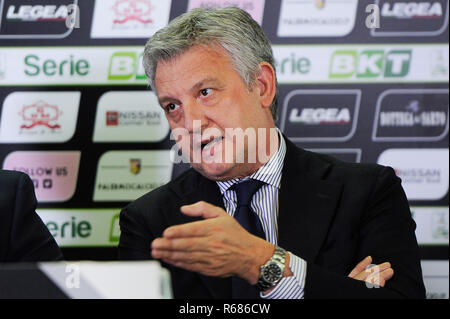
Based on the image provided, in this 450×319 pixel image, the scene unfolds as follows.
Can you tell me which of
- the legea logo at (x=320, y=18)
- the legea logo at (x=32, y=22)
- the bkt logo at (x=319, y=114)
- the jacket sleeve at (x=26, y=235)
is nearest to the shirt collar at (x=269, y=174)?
the jacket sleeve at (x=26, y=235)

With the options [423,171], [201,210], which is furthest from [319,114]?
[201,210]

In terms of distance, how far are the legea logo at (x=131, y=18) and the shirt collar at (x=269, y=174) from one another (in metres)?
1.09

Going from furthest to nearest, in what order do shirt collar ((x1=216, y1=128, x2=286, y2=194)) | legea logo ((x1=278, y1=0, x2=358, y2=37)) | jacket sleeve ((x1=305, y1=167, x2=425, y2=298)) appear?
legea logo ((x1=278, y1=0, x2=358, y2=37)) → shirt collar ((x1=216, y1=128, x2=286, y2=194)) → jacket sleeve ((x1=305, y1=167, x2=425, y2=298))

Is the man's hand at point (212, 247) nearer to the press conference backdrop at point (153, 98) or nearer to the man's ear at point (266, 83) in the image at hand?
the man's ear at point (266, 83)

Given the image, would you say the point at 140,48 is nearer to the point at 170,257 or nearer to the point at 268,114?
the point at 268,114

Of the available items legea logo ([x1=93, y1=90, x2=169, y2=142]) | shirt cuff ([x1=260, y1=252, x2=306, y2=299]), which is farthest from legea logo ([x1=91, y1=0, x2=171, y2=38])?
shirt cuff ([x1=260, y1=252, x2=306, y2=299])

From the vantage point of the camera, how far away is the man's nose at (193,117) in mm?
1622

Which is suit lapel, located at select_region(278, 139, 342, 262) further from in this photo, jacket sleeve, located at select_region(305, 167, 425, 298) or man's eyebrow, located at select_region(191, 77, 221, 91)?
man's eyebrow, located at select_region(191, 77, 221, 91)

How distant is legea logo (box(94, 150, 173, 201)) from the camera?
106 inches

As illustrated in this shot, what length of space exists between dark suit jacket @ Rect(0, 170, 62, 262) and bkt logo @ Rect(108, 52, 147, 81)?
0.93 meters

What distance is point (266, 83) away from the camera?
180cm

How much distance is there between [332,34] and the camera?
2.67 meters

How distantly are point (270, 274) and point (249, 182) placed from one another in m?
0.51
